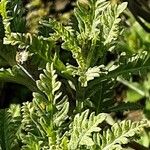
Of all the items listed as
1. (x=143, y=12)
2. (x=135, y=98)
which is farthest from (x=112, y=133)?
(x=135, y=98)

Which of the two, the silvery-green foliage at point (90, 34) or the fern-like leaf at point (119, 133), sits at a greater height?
the silvery-green foliage at point (90, 34)

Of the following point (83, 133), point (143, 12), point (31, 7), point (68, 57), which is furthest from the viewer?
point (31, 7)

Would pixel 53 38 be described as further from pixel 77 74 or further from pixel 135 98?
pixel 135 98

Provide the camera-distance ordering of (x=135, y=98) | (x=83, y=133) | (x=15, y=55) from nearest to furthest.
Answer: (x=83, y=133)
(x=15, y=55)
(x=135, y=98)

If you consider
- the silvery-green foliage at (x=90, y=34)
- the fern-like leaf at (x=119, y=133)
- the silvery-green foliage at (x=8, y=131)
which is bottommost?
the fern-like leaf at (x=119, y=133)

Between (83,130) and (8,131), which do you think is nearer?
(83,130)

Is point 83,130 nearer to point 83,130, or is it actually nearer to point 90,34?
point 83,130

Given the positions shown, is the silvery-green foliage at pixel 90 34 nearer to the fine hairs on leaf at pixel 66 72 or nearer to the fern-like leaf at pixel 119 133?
the fine hairs on leaf at pixel 66 72

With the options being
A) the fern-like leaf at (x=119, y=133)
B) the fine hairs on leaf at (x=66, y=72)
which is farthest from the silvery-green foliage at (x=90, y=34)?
the fern-like leaf at (x=119, y=133)

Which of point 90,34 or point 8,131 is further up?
point 90,34

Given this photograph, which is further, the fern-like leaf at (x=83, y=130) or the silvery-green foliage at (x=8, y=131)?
the silvery-green foliage at (x=8, y=131)

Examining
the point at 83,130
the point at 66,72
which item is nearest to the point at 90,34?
the point at 66,72
